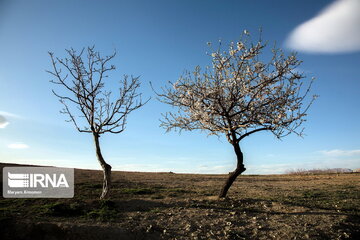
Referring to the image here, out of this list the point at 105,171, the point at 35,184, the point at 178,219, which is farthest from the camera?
the point at 35,184

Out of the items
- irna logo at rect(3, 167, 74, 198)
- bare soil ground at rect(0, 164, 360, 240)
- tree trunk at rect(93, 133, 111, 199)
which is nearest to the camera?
bare soil ground at rect(0, 164, 360, 240)

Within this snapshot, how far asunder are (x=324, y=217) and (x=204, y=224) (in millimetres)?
5489

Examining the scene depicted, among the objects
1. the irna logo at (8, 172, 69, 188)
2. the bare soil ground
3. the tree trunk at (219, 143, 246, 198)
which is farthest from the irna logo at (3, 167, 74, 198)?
the tree trunk at (219, 143, 246, 198)

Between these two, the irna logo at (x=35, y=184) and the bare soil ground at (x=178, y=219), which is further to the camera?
the irna logo at (x=35, y=184)

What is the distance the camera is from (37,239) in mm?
9773

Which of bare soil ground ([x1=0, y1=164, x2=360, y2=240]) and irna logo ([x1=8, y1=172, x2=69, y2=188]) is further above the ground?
irna logo ([x1=8, y1=172, x2=69, y2=188])

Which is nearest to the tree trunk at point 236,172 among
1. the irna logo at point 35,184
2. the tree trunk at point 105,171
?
the tree trunk at point 105,171

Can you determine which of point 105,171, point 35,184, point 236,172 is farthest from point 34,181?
point 236,172

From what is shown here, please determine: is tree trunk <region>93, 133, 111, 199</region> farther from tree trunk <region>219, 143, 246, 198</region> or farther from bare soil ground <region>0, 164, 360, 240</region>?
tree trunk <region>219, 143, 246, 198</region>

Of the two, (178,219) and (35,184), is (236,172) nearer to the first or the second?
(178,219)

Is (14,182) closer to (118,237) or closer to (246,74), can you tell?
(118,237)

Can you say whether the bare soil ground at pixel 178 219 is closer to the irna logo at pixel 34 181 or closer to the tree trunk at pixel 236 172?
the tree trunk at pixel 236 172

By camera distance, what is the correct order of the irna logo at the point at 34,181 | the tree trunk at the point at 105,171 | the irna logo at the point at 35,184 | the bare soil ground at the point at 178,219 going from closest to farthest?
the bare soil ground at the point at 178,219, the tree trunk at the point at 105,171, the irna logo at the point at 35,184, the irna logo at the point at 34,181

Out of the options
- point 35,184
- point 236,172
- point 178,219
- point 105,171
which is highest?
point 105,171
